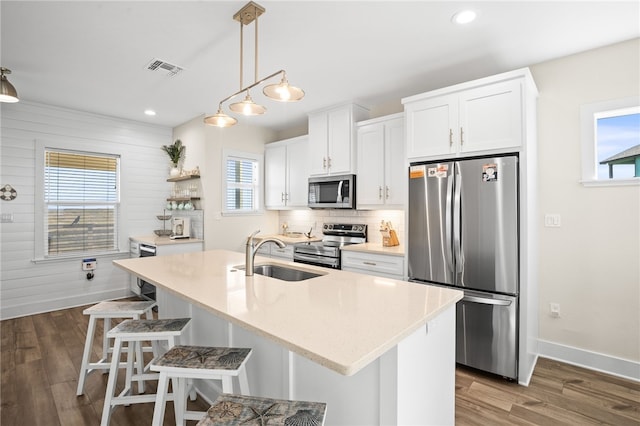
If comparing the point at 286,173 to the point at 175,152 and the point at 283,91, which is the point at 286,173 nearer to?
the point at 175,152

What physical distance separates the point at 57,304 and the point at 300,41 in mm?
4500

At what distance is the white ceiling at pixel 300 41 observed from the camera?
7.03ft

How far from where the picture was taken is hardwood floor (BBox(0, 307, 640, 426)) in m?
2.07

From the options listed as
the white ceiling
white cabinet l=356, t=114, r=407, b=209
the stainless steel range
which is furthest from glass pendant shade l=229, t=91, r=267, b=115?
the stainless steel range

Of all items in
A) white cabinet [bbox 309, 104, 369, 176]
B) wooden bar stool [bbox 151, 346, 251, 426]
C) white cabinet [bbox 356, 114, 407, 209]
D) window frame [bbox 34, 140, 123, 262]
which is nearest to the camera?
wooden bar stool [bbox 151, 346, 251, 426]

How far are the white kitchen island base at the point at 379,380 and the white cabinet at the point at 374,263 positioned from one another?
5.00ft

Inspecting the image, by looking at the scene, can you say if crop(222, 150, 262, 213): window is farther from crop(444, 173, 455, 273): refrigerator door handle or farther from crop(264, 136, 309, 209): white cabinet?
crop(444, 173, 455, 273): refrigerator door handle

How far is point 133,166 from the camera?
4855mm

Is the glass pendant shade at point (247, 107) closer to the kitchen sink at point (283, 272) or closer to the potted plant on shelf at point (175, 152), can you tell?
the kitchen sink at point (283, 272)

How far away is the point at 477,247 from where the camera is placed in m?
2.65

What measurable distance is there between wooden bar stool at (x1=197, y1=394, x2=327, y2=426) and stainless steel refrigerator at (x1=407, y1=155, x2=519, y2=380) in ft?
6.44

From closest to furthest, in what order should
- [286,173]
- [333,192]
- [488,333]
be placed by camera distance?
[488,333]
[333,192]
[286,173]

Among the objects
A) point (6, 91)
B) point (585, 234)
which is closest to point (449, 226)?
point (585, 234)

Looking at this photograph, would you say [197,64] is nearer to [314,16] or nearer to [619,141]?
[314,16]
